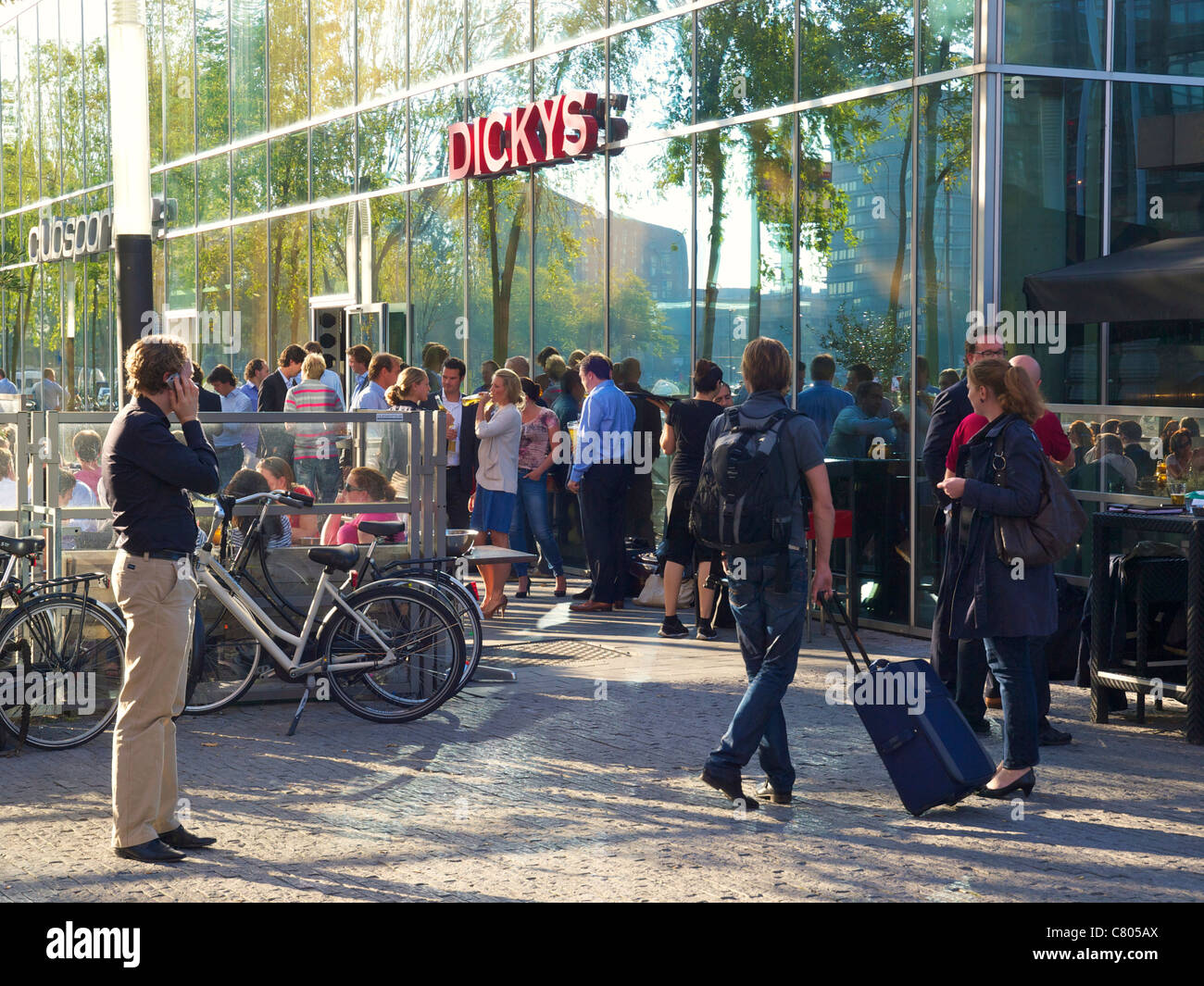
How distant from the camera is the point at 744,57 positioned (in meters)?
13.6

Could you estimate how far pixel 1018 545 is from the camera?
643cm

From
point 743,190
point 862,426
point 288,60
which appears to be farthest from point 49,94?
point 862,426

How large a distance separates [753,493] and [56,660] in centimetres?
364

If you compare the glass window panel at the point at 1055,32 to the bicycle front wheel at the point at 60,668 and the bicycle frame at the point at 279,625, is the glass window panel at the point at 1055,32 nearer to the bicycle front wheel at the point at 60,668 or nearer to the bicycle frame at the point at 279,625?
the bicycle frame at the point at 279,625

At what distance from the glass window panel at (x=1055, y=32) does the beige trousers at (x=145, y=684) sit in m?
7.74

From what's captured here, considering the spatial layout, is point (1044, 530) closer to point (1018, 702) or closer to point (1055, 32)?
point (1018, 702)

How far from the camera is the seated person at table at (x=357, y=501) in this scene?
8805 mm

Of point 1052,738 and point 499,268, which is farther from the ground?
point 499,268

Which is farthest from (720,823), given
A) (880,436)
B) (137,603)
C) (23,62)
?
(23,62)

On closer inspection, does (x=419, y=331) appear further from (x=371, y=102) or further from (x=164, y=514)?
(x=164, y=514)

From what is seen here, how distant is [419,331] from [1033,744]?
1373cm

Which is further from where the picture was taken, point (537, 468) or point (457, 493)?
point (537, 468)

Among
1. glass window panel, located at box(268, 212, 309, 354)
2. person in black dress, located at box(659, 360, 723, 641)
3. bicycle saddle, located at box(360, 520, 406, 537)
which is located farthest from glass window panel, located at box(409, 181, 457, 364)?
bicycle saddle, located at box(360, 520, 406, 537)

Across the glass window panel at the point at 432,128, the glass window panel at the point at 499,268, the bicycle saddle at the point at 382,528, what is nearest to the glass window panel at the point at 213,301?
the glass window panel at the point at 432,128
